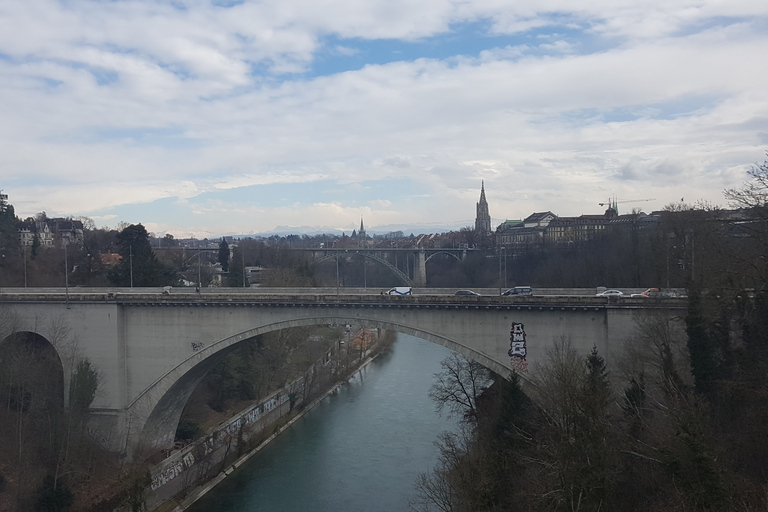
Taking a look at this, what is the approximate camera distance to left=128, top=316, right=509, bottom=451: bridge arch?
1838 cm

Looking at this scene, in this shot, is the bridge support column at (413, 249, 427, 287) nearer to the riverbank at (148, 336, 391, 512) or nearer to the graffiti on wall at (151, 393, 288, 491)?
the riverbank at (148, 336, 391, 512)

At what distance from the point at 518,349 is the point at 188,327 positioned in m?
10.3

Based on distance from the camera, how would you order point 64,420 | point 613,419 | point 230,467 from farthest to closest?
1. point 230,467
2. point 64,420
3. point 613,419

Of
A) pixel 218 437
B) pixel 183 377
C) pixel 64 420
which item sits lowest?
pixel 218 437

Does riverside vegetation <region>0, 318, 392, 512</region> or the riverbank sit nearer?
riverside vegetation <region>0, 318, 392, 512</region>

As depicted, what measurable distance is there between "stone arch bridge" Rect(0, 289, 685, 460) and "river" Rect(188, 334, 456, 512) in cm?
367

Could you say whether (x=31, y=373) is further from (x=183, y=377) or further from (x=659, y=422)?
(x=659, y=422)

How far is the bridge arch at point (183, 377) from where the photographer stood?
60.3ft

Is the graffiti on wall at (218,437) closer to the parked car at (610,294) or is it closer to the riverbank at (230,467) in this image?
the riverbank at (230,467)

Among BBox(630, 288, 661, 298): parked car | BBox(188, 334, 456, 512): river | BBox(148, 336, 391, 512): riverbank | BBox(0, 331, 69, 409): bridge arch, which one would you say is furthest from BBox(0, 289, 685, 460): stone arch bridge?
BBox(188, 334, 456, 512): river

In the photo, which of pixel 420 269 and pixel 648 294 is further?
pixel 420 269

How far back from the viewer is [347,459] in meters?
21.0

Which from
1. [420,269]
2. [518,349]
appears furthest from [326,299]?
[420,269]

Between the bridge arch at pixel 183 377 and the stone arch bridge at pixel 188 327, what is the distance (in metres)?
0.03
